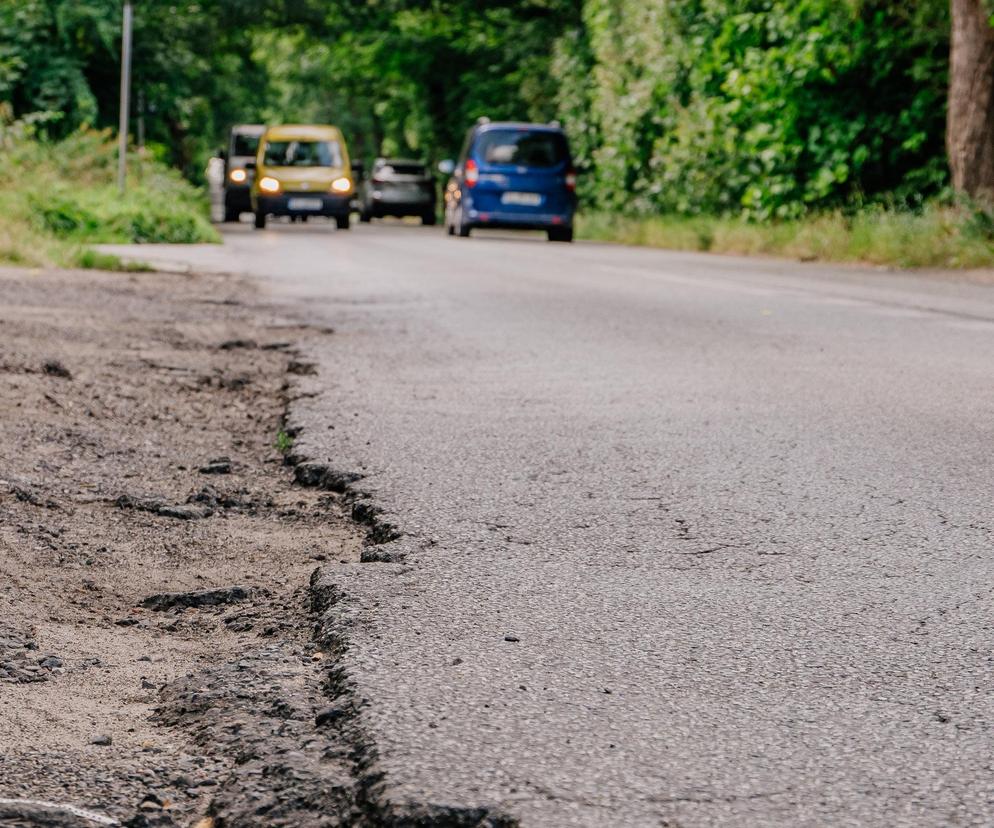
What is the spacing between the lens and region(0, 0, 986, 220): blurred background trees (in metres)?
21.3

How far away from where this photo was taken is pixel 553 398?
7.20 m

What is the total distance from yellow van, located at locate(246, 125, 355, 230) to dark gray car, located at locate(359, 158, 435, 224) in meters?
9.22

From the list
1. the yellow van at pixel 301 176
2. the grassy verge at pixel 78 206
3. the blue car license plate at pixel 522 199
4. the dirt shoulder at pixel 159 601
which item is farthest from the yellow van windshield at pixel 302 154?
the dirt shoulder at pixel 159 601

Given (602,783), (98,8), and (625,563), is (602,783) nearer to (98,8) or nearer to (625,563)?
(625,563)

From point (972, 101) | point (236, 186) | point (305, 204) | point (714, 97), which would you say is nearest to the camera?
point (972, 101)

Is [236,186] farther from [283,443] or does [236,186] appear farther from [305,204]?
[283,443]

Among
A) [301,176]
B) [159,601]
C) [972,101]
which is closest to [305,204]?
[301,176]

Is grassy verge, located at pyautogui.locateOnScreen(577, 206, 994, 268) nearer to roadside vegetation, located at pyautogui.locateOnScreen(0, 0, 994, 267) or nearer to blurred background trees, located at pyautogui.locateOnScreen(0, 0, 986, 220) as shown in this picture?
roadside vegetation, located at pyautogui.locateOnScreen(0, 0, 994, 267)

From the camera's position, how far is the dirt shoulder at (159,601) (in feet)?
8.78

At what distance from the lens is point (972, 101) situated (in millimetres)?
18469

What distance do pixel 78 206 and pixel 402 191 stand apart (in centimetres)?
2314

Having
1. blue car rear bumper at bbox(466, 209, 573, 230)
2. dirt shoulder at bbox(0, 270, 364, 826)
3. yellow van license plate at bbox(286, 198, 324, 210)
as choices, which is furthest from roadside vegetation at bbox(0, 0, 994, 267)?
dirt shoulder at bbox(0, 270, 364, 826)

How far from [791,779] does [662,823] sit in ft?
0.95

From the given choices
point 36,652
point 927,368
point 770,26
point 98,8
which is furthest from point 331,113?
point 36,652
